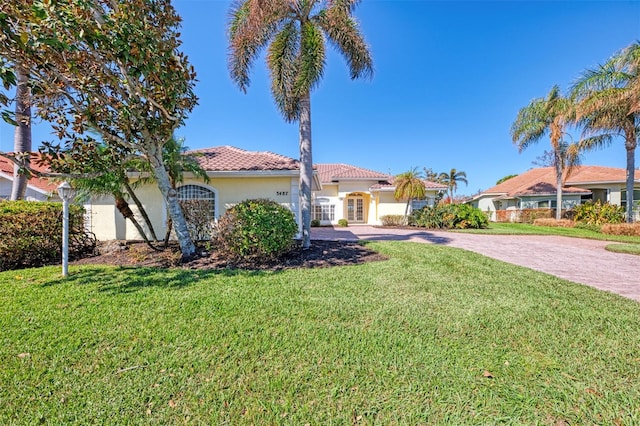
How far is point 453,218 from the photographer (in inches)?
756

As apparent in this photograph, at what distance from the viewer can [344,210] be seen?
24062 millimetres

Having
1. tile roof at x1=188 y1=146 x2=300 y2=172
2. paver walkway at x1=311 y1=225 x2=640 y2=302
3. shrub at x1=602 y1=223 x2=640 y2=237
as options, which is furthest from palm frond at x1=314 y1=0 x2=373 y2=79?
shrub at x1=602 y1=223 x2=640 y2=237

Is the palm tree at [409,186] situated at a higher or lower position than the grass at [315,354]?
higher

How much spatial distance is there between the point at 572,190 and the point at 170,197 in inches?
1320

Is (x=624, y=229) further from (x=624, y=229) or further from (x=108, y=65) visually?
(x=108, y=65)

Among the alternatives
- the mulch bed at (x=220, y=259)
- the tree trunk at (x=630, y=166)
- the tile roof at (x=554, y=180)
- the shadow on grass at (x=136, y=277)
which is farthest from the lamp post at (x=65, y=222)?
the tile roof at (x=554, y=180)

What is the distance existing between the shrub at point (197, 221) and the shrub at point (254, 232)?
2748 millimetres

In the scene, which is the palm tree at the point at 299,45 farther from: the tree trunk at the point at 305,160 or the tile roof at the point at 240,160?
the tile roof at the point at 240,160

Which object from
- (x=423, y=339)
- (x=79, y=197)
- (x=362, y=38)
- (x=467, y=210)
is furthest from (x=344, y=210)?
(x=423, y=339)

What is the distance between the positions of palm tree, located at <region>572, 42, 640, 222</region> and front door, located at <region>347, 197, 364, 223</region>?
16242mm

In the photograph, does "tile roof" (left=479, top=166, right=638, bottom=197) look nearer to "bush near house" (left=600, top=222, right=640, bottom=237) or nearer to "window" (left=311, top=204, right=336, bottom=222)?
"bush near house" (left=600, top=222, right=640, bottom=237)

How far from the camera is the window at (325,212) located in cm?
2392

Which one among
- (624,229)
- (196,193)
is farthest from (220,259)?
(624,229)

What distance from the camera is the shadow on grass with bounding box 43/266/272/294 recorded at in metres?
5.48
